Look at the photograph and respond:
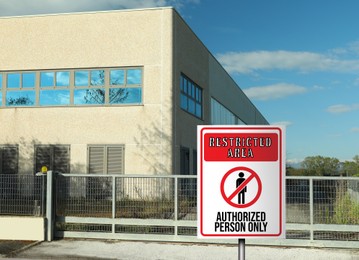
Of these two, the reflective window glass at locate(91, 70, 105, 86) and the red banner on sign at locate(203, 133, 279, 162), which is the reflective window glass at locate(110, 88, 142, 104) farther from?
the red banner on sign at locate(203, 133, 279, 162)

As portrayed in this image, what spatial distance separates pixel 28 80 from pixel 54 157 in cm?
361

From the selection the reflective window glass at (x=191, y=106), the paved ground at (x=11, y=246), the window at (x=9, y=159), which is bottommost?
the paved ground at (x=11, y=246)

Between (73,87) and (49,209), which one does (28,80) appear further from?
(49,209)

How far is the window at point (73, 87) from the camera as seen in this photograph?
18.8m

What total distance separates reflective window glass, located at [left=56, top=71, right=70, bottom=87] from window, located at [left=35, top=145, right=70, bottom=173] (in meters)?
2.62

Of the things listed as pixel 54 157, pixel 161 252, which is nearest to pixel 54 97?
pixel 54 157

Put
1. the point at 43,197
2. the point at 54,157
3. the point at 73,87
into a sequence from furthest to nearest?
the point at 73,87, the point at 54,157, the point at 43,197

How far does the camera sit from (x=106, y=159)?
1859 cm

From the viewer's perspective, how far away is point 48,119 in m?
19.3

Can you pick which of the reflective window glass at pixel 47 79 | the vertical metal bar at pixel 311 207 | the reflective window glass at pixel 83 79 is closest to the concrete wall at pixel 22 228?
the vertical metal bar at pixel 311 207

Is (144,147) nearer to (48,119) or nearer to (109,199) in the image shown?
(48,119)

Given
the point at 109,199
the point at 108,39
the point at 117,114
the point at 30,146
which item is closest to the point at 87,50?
the point at 108,39

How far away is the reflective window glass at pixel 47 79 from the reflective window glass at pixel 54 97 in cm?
30

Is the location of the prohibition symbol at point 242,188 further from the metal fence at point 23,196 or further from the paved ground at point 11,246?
the metal fence at point 23,196
